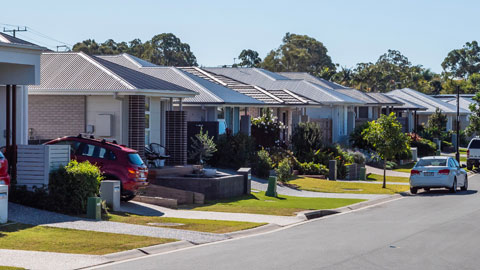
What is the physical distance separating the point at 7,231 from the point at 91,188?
13.5ft

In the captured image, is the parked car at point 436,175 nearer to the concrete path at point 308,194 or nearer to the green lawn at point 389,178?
the concrete path at point 308,194

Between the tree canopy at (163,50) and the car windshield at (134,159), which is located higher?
the tree canopy at (163,50)

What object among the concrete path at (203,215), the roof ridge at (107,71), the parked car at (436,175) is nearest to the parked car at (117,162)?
the concrete path at (203,215)

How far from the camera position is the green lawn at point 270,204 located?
24.9 metres

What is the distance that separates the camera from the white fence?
21141 millimetres

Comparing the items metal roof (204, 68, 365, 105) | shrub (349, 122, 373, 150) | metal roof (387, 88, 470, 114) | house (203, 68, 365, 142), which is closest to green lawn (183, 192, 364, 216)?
metal roof (204, 68, 365, 105)

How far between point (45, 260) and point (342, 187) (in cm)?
2361

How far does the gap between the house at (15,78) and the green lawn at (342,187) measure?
13.5 meters

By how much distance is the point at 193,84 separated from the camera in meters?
41.5

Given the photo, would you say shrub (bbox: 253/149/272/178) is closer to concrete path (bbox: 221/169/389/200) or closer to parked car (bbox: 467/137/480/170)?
concrete path (bbox: 221/169/389/200)

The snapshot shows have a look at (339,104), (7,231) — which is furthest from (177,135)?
(339,104)

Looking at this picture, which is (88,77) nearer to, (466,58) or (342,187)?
(342,187)

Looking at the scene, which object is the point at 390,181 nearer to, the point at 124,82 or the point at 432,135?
the point at 124,82

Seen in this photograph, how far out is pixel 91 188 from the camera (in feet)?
69.3
